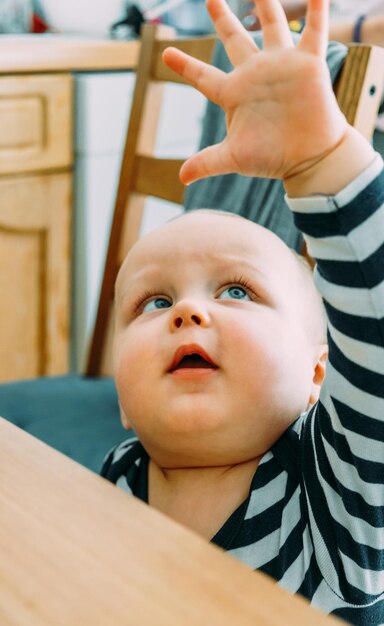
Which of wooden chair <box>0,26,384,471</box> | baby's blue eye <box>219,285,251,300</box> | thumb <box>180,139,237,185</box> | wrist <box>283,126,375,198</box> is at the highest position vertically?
wrist <box>283,126,375,198</box>

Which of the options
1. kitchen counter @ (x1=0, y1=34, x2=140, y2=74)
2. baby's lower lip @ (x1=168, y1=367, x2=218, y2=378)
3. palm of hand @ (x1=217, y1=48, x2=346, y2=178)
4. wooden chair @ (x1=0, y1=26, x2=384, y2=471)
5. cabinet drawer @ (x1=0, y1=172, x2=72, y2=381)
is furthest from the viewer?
cabinet drawer @ (x1=0, y1=172, x2=72, y2=381)

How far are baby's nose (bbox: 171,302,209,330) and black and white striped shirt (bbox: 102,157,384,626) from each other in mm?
118

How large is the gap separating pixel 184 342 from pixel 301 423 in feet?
0.41

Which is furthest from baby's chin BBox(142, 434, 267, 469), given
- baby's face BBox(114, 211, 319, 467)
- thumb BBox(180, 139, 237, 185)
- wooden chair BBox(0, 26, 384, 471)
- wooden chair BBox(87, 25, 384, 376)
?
wooden chair BBox(87, 25, 384, 376)

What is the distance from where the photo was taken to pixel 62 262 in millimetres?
1972

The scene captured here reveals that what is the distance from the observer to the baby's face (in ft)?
2.36

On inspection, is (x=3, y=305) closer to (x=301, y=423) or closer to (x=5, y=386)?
(x=5, y=386)

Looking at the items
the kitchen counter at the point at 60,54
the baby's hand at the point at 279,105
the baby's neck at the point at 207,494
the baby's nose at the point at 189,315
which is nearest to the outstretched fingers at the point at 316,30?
the baby's hand at the point at 279,105

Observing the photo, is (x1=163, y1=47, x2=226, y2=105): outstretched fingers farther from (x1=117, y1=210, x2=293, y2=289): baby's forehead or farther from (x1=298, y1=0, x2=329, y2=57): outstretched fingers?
(x1=117, y1=210, x2=293, y2=289): baby's forehead

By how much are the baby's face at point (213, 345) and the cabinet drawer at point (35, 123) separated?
41.4 inches

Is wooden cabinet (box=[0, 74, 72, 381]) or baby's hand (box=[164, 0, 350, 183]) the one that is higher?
baby's hand (box=[164, 0, 350, 183])

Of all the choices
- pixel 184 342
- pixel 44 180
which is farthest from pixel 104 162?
pixel 184 342

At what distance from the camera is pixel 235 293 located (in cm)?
78

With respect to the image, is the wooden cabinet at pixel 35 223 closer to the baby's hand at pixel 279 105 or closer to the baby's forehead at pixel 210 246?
the baby's forehead at pixel 210 246
